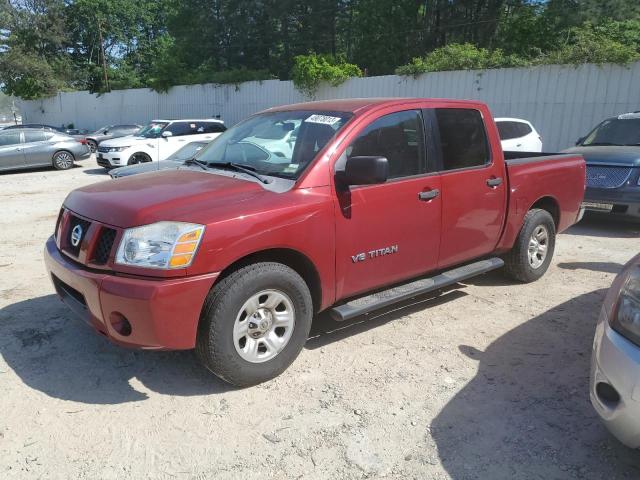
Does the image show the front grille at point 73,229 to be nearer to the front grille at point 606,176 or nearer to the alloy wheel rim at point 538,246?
the alloy wheel rim at point 538,246

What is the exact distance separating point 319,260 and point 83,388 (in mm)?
1794

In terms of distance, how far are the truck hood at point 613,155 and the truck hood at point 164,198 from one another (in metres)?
6.71

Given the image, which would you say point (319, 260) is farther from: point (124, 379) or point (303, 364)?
point (124, 379)

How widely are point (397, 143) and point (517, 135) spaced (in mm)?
8402

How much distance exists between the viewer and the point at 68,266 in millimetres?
3471

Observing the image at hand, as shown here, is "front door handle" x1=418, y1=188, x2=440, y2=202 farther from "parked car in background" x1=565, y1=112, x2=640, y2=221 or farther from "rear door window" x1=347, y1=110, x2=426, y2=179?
"parked car in background" x1=565, y1=112, x2=640, y2=221

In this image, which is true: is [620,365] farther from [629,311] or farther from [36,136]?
[36,136]

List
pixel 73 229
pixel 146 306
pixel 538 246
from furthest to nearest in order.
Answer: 1. pixel 538 246
2. pixel 73 229
3. pixel 146 306

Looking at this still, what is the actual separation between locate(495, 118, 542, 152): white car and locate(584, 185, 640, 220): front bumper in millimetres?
3260

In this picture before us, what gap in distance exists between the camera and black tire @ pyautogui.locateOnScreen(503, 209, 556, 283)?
5316 millimetres

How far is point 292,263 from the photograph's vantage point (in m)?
3.69

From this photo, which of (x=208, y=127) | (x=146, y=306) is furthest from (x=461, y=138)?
(x=208, y=127)

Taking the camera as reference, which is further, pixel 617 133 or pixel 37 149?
pixel 37 149

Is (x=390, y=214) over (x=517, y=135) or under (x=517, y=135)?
over
